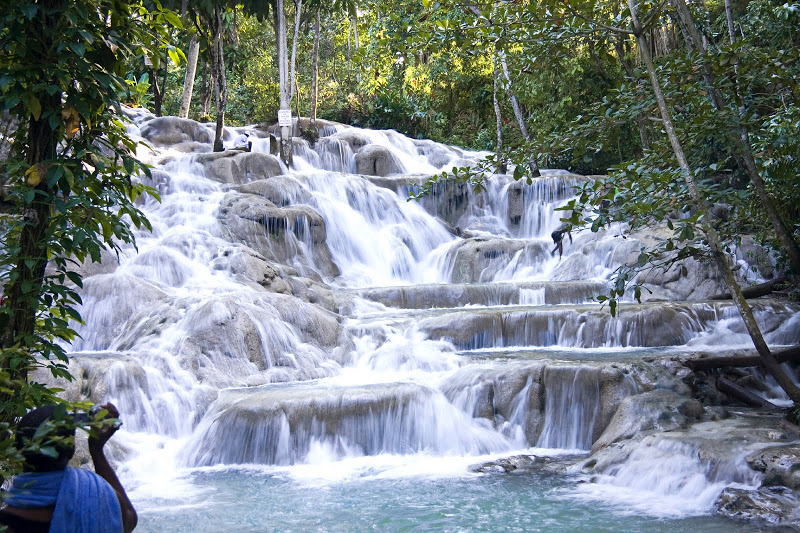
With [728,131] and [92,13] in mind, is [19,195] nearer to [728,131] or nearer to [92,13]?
[92,13]

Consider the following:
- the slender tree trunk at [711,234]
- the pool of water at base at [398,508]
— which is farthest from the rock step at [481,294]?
the slender tree trunk at [711,234]

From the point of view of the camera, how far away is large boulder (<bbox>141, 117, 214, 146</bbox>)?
69.5ft

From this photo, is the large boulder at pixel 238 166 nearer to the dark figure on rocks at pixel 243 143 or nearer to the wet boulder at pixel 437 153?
the dark figure on rocks at pixel 243 143

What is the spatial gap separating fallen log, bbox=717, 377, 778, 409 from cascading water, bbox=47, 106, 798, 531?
3.72ft

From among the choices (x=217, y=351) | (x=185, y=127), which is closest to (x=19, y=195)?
(x=217, y=351)

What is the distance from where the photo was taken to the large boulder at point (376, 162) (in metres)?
22.2

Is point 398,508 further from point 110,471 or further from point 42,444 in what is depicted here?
point 42,444

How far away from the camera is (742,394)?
7.91 metres

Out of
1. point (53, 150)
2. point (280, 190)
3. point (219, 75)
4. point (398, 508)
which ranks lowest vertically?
point (398, 508)

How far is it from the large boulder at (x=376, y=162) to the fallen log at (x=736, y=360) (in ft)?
49.2

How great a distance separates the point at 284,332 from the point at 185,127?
13.3m

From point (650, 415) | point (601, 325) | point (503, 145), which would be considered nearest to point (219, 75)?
point (601, 325)

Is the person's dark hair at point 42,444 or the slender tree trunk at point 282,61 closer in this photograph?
the person's dark hair at point 42,444

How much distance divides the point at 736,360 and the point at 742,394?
1.22 ft
